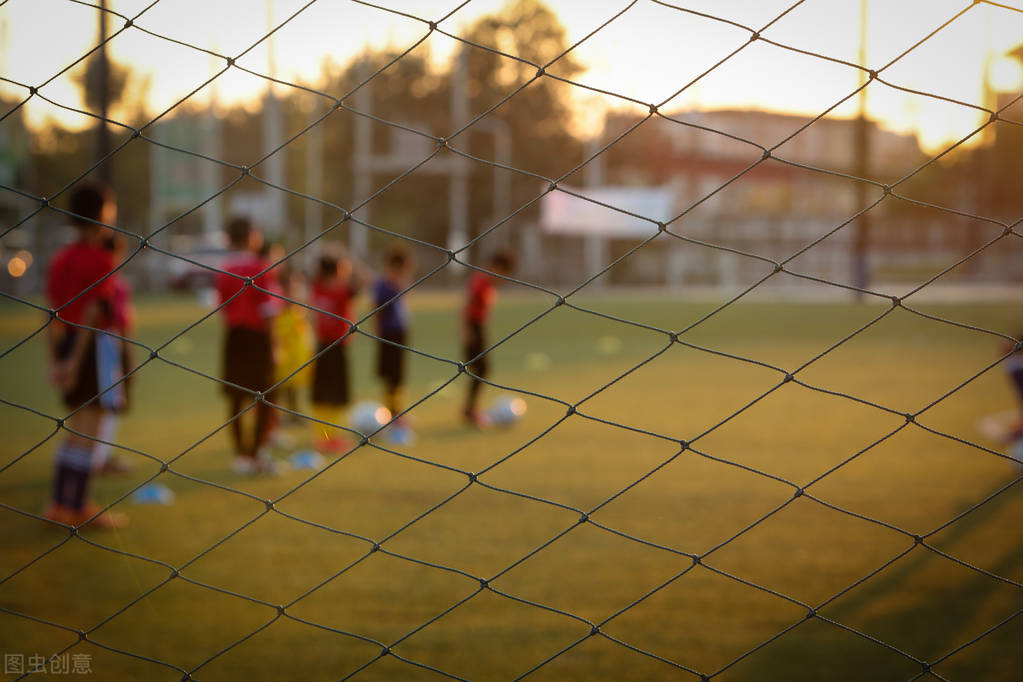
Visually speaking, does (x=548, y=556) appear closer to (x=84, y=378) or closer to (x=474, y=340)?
(x=84, y=378)

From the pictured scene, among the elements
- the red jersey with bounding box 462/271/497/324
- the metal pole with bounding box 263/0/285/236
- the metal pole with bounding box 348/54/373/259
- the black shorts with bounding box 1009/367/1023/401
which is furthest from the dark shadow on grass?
the metal pole with bounding box 348/54/373/259

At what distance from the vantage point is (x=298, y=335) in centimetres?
591

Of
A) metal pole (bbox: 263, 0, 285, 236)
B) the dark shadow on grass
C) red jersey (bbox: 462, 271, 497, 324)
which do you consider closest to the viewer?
the dark shadow on grass

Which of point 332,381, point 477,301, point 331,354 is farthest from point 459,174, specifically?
point 331,354

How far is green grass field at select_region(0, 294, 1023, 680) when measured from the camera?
2738 mm

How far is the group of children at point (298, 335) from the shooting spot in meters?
4.79

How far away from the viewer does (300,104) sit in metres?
48.9

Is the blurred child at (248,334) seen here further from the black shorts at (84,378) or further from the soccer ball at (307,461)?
the black shorts at (84,378)

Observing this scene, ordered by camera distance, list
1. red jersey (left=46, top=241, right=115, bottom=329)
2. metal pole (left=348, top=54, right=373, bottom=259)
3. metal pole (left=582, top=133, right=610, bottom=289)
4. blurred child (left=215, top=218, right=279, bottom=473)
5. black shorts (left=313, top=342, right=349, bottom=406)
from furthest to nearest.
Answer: metal pole (left=582, top=133, right=610, bottom=289), metal pole (left=348, top=54, right=373, bottom=259), black shorts (left=313, top=342, right=349, bottom=406), blurred child (left=215, top=218, right=279, bottom=473), red jersey (left=46, top=241, right=115, bottom=329)

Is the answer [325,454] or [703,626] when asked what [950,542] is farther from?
[325,454]

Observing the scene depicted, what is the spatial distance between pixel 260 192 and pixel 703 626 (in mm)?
46354

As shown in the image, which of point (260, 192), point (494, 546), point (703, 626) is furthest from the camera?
point (260, 192)

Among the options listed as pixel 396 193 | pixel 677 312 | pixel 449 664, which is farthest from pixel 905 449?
pixel 396 193

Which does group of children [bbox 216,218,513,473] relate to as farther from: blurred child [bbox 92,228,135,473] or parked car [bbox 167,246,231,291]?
parked car [bbox 167,246,231,291]
